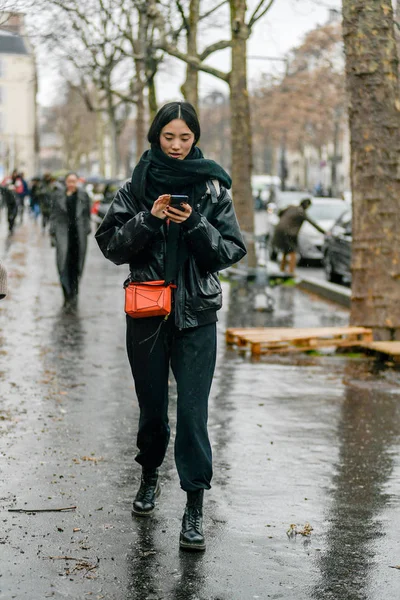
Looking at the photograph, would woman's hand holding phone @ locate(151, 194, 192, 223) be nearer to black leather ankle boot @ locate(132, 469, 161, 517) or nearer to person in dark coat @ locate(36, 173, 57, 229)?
black leather ankle boot @ locate(132, 469, 161, 517)

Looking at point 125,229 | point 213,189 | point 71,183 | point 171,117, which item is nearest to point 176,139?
point 171,117

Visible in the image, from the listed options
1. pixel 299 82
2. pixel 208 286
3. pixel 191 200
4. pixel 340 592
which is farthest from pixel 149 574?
pixel 299 82

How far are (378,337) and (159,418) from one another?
273 inches

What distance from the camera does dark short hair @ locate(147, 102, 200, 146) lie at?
495 cm

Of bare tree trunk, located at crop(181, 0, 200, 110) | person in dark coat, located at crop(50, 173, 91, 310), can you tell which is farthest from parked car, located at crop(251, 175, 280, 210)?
person in dark coat, located at crop(50, 173, 91, 310)

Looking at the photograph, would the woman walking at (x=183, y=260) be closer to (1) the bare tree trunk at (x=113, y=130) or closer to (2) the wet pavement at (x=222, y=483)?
(2) the wet pavement at (x=222, y=483)

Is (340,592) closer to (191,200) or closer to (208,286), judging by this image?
(208,286)

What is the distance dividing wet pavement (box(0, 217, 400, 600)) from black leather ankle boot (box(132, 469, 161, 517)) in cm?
8

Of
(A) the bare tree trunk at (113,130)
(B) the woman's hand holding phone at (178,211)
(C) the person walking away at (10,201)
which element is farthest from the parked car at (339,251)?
(A) the bare tree trunk at (113,130)

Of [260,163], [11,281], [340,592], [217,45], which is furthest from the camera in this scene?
[260,163]

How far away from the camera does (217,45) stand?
69.7 ft

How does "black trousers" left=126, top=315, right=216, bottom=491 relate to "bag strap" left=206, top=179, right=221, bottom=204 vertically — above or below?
below

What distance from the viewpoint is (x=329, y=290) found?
60.7 feet

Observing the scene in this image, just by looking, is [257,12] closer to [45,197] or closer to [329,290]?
[329,290]
